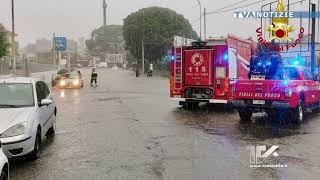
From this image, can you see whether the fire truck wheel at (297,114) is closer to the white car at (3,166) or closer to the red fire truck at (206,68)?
the red fire truck at (206,68)

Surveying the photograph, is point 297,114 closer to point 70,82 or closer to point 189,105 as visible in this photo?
point 189,105

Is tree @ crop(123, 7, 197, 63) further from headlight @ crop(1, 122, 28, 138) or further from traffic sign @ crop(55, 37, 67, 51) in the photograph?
headlight @ crop(1, 122, 28, 138)

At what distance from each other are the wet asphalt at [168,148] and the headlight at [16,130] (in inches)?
25.0

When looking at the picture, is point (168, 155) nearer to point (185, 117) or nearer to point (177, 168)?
point (177, 168)

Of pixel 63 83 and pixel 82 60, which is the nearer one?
pixel 63 83

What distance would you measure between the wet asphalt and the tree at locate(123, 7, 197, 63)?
228ft

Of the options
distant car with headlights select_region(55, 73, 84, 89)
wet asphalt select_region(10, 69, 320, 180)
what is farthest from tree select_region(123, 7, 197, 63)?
wet asphalt select_region(10, 69, 320, 180)

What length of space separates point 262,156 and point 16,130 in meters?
4.69

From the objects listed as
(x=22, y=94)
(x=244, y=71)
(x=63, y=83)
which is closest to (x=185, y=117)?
(x=244, y=71)

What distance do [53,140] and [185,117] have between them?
6.17 m

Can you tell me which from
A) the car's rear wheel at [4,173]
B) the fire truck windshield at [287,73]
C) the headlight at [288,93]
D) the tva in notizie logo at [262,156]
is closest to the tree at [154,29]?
the fire truck windshield at [287,73]

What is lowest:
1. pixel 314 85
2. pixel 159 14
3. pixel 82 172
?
pixel 82 172

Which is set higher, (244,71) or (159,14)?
(159,14)

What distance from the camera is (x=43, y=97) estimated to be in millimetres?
10867
